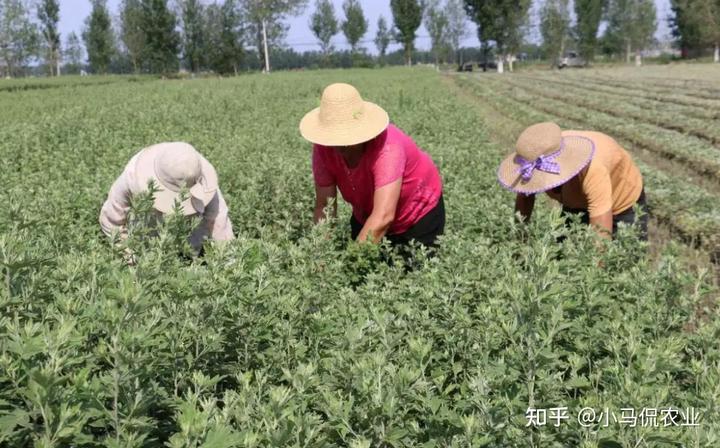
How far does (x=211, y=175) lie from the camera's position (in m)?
3.94

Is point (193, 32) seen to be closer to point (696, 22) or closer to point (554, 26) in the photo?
point (554, 26)

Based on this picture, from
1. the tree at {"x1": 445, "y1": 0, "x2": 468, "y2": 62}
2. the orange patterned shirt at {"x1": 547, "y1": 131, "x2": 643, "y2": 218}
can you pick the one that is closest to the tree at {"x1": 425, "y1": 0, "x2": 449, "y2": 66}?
the tree at {"x1": 445, "y1": 0, "x2": 468, "y2": 62}

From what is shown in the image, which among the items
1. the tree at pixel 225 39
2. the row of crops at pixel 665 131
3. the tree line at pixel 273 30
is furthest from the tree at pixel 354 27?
the row of crops at pixel 665 131

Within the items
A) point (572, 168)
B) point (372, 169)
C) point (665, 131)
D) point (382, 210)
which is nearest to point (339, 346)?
point (382, 210)

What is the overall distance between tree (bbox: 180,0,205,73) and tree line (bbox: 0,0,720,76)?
0.33ft

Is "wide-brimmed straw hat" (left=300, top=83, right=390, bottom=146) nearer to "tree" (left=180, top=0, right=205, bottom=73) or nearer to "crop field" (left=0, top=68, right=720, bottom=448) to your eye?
"crop field" (left=0, top=68, right=720, bottom=448)

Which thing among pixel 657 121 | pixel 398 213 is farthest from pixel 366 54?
pixel 398 213

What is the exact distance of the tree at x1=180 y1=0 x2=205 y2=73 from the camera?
64.0 metres

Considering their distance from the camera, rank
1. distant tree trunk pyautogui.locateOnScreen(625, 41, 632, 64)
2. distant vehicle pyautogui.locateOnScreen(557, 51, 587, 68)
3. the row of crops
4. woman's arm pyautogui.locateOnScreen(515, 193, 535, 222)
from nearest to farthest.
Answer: woman's arm pyautogui.locateOnScreen(515, 193, 535, 222), the row of crops, distant vehicle pyautogui.locateOnScreen(557, 51, 587, 68), distant tree trunk pyautogui.locateOnScreen(625, 41, 632, 64)

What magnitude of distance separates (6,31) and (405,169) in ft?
190

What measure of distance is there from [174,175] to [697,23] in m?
67.9

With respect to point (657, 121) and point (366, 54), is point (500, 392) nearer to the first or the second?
point (657, 121)

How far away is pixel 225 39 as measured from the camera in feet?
206

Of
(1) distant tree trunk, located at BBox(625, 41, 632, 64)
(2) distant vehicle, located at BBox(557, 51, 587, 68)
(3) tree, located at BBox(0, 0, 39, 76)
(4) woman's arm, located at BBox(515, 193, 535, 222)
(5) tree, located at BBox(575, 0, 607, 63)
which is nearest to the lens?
(4) woman's arm, located at BBox(515, 193, 535, 222)
